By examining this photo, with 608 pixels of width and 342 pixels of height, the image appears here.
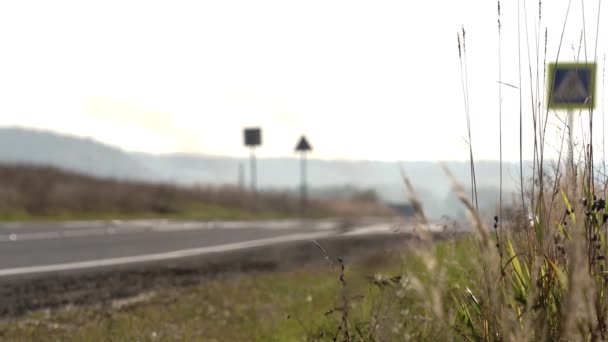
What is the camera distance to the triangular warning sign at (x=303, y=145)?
2789 cm

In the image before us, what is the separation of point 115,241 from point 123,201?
11.9 metres

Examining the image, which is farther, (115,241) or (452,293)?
(115,241)

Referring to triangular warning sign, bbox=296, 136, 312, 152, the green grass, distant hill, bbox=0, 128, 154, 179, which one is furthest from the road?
distant hill, bbox=0, 128, 154, 179

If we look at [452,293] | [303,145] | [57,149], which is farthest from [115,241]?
[57,149]

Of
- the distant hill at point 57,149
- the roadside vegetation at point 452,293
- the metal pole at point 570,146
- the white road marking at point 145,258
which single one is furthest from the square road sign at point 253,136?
the distant hill at point 57,149

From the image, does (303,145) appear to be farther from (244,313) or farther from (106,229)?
(244,313)

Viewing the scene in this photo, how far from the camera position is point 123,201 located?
2534 centimetres

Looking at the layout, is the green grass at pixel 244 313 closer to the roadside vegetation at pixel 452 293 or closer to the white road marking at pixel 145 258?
the roadside vegetation at pixel 452 293

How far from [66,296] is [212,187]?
933 inches

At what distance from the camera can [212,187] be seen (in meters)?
31.5

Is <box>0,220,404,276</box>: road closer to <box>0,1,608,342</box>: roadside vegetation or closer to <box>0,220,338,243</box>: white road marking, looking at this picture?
<box>0,220,338,243</box>: white road marking

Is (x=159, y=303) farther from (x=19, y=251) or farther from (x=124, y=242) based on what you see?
(x=124, y=242)

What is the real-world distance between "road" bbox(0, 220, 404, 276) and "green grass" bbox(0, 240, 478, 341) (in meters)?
1.43

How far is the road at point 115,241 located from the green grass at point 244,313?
1.43 m
